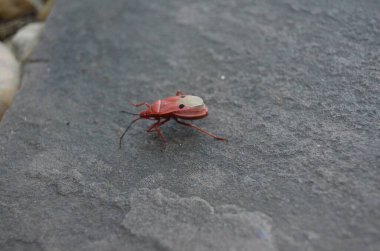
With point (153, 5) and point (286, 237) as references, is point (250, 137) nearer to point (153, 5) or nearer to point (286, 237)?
point (286, 237)

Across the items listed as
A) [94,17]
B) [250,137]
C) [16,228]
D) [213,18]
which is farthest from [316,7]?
[16,228]

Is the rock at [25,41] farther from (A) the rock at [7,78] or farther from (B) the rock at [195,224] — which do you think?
(B) the rock at [195,224]

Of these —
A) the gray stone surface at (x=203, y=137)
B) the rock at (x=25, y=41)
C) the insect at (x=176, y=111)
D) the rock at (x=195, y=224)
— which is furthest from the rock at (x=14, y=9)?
the rock at (x=195, y=224)

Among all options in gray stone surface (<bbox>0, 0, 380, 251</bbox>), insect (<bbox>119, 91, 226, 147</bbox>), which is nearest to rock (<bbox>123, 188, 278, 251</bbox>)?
gray stone surface (<bbox>0, 0, 380, 251</bbox>)

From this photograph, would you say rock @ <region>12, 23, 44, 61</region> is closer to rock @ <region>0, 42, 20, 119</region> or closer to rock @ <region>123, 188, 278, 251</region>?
rock @ <region>0, 42, 20, 119</region>

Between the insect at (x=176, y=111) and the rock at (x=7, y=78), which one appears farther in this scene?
the rock at (x=7, y=78)

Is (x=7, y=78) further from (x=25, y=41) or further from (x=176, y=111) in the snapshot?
(x=176, y=111)

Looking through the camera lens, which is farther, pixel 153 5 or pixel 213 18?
pixel 153 5
